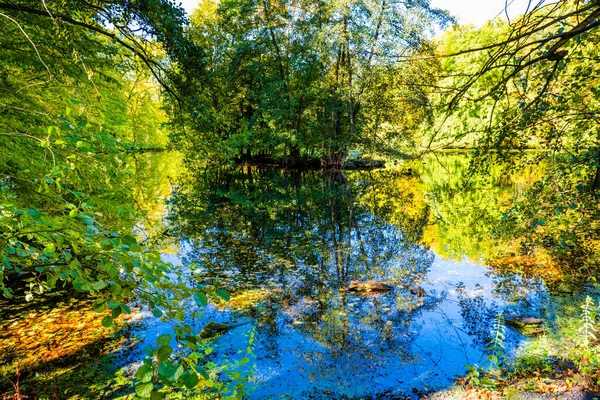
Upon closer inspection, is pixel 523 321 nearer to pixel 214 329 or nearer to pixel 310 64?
pixel 214 329

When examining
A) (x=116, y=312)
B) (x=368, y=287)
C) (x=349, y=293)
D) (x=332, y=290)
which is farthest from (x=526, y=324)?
(x=116, y=312)

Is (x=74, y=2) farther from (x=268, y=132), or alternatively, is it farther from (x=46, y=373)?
(x=268, y=132)

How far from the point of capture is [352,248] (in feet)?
35.2

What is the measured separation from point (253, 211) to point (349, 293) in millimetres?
9155

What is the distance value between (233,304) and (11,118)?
17.3 ft

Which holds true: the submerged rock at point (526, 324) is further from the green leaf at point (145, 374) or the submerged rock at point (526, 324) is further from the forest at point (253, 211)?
the green leaf at point (145, 374)

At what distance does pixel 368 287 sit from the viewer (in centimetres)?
783

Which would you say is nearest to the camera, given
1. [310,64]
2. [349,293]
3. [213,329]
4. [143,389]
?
[143,389]

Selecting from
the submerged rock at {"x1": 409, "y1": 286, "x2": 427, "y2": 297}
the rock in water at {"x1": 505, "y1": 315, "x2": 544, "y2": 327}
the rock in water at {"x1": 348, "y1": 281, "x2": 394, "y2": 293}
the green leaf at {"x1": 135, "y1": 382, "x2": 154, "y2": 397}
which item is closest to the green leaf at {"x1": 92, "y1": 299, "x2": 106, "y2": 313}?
the green leaf at {"x1": 135, "y1": 382, "x2": 154, "y2": 397}

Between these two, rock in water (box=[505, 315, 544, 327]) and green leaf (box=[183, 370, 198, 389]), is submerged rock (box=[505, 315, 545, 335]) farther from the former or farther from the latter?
green leaf (box=[183, 370, 198, 389])

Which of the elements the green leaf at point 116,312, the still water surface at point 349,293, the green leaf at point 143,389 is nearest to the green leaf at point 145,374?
the green leaf at point 143,389

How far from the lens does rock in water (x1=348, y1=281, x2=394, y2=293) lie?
7.77 m

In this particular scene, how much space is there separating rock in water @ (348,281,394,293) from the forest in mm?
424

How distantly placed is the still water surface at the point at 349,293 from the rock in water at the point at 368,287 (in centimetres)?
19
